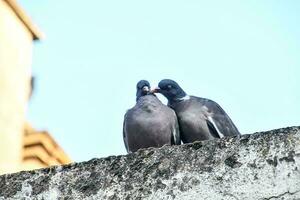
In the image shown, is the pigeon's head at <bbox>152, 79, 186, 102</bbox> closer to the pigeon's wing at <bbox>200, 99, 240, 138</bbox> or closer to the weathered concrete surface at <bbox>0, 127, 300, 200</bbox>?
the pigeon's wing at <bbox>200, 99, 240, 138</bbox>

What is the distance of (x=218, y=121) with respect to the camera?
18.6ft

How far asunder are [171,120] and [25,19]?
7.37 metres

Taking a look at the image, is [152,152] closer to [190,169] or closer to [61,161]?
[190,169]

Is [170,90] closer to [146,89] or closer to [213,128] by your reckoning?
[146,89]

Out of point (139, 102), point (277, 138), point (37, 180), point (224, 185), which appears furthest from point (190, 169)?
point (139, 102)

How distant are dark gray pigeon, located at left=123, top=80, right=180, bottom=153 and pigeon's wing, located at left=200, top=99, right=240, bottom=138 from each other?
435mm

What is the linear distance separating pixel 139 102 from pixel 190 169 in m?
A: 2.70

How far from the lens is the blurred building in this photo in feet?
37.1

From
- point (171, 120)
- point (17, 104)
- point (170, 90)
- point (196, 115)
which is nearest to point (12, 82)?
point (17, 104)

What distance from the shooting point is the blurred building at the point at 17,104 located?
1130cm

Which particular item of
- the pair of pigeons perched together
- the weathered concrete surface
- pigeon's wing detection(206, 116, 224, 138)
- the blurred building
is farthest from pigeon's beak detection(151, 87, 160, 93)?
the blurred building

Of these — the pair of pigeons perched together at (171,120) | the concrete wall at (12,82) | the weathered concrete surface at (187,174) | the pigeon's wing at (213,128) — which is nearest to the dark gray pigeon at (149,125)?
the pair of pigeons perched together at (171,120)

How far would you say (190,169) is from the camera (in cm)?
271

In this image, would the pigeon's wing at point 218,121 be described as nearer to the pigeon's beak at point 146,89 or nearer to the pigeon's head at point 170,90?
the pigeon's head at point 170,90
